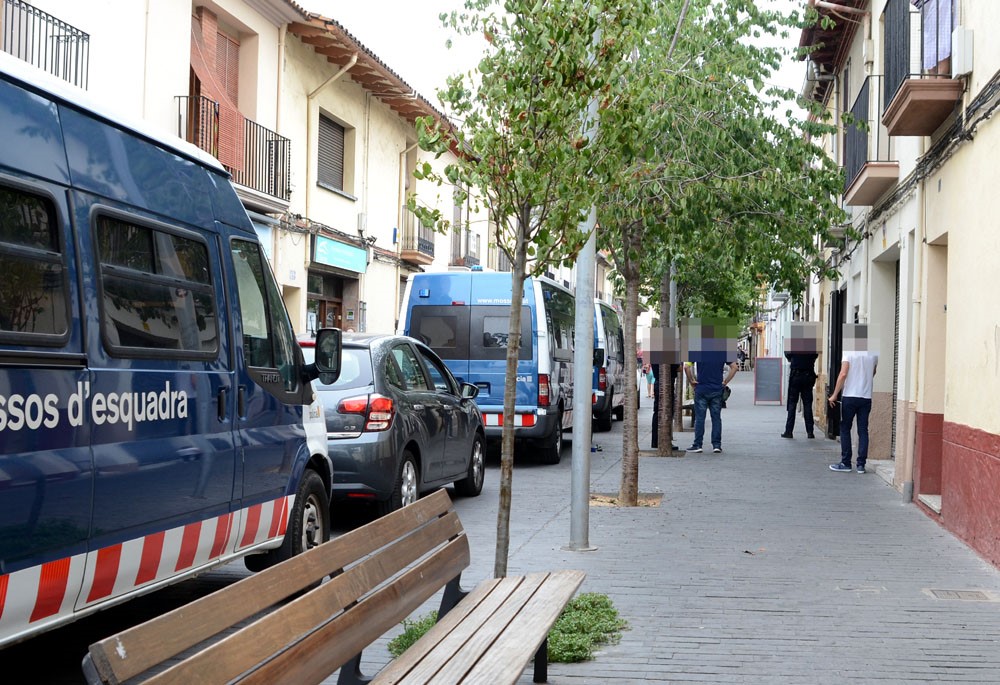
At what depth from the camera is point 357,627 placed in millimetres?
3854

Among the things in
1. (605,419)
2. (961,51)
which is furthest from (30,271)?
(605,419)

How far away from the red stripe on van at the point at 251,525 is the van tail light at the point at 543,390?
861cm

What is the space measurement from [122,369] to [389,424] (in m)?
4.48

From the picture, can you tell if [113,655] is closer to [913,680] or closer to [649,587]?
[913,680]

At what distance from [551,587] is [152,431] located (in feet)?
6.02

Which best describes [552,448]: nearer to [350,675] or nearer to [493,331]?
[493,331]

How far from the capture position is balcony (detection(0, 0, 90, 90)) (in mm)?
12516

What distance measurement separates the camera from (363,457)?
9.02 m

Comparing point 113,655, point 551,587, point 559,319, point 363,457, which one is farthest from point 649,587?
point 559,319

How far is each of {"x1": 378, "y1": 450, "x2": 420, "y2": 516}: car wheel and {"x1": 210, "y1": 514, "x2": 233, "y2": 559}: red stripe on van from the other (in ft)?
10.9

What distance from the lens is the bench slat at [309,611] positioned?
9.06ft

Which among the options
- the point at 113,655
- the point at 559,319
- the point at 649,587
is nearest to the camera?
the point at 113,655

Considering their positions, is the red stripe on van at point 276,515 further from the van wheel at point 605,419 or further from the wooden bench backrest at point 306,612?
the van wheel at point 605,419

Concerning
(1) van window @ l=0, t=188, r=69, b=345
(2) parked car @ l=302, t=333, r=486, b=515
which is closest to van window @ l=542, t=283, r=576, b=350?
(2) parked car @ l=302, t=333, r=486, b=515
